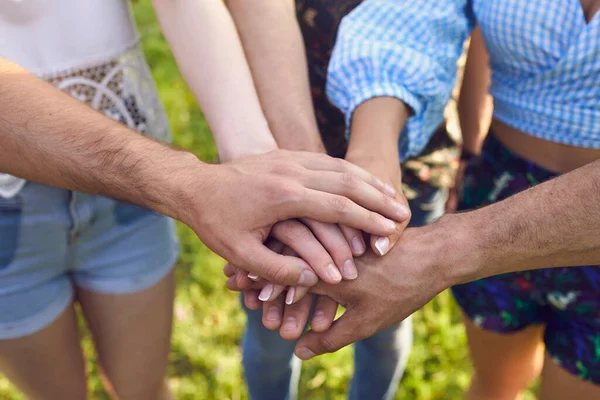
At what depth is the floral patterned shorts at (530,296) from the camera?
1575 millimetres

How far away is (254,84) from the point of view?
1770mm

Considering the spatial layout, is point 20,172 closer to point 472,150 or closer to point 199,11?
point 199,11

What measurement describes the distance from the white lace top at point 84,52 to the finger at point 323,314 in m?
0.72

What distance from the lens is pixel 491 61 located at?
174 centimetres

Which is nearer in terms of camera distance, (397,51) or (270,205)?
(270,205)

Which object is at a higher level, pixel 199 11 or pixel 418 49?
pixel 199 11

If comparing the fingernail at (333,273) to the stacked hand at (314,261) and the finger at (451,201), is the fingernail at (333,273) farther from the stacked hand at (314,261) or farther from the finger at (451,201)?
the finger at (451,201)

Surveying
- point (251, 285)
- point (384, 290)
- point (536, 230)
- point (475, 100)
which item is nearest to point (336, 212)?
point (384, 290)

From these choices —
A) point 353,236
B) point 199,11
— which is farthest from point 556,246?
point 199,11

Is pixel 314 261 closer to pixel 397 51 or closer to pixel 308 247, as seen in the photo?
pixel 308 247

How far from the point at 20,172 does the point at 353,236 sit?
2.71 ft

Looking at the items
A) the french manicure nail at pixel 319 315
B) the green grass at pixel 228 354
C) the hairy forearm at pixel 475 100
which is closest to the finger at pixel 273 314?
the french manicure nail at pixel 319 315

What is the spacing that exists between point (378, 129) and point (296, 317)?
55cm

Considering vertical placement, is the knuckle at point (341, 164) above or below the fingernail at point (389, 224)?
above
